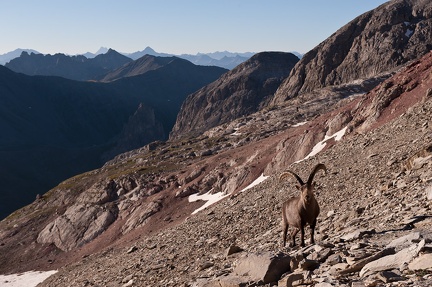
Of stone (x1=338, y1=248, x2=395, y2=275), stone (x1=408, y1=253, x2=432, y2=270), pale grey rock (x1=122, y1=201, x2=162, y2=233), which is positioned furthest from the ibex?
pale grey rock (x1=122, y1=201, x2=162, y2=233)

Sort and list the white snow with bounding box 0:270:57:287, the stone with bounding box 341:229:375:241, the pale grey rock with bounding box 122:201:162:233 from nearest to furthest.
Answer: the stone with bounding box 341:229:375:241 → the white snow with bounding box 0:270:57:287 → the pale grey rock with bounding box 122:201:162:233

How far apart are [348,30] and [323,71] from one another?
20519 millimetres

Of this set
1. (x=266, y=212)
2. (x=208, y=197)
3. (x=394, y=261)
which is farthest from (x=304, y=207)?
(x=208, y=197)

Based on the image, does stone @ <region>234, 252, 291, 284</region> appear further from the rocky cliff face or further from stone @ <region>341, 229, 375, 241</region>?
the rocky cliff face

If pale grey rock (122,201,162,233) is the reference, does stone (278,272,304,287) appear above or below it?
above

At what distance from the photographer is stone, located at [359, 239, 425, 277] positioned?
37.5 feet

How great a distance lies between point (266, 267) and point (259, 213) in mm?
21090

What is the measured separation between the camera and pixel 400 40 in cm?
15838


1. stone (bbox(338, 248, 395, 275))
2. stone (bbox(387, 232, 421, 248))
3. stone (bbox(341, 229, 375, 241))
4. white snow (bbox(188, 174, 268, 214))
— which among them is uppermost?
stone (bbox(338, 248, 395, 275))

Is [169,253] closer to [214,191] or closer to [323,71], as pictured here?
[214,191]


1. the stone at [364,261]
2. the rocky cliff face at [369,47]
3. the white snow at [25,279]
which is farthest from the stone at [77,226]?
the rocky cliff face at [369,47]

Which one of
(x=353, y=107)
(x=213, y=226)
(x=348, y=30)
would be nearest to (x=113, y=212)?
(x=353, y=107)

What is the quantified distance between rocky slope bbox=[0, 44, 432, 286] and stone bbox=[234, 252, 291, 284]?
0.09m

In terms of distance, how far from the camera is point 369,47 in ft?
542
